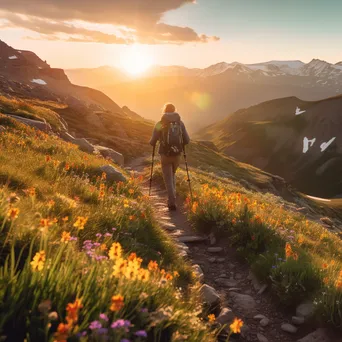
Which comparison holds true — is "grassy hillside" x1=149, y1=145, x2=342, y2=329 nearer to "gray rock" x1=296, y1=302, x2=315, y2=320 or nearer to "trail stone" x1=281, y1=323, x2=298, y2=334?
"gray rock" x1=296, y1=302, x2=315, y2=320

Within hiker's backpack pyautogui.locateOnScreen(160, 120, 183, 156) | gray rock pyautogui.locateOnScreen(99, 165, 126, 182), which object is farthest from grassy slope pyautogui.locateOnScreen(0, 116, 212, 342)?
hiker's backpack pyautogui.locateOnScreen(160, 120, 183, 156)

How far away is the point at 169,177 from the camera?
12.6 meters

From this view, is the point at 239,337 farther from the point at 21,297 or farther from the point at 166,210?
the point at 166,210

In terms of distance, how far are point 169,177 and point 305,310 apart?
7.79 meters

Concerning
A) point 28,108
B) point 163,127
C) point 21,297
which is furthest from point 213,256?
point 28,108

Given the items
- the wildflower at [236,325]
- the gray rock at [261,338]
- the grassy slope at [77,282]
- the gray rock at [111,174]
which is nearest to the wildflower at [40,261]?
the grassy slope at [77,282]

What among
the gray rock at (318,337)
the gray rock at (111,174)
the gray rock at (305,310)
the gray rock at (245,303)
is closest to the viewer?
the gray rock at (318,337)

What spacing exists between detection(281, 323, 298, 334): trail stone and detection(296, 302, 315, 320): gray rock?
0.23 metres

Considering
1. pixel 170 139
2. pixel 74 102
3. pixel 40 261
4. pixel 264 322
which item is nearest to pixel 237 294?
pixel 264 322

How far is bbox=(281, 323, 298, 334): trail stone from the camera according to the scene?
5.22 meters

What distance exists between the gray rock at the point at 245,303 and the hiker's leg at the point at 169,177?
6.23 m

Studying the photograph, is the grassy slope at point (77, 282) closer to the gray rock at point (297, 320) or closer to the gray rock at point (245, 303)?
the gray rock at point (245, 303)

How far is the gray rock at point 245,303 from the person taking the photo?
18.9ft

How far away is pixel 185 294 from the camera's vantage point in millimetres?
4840
